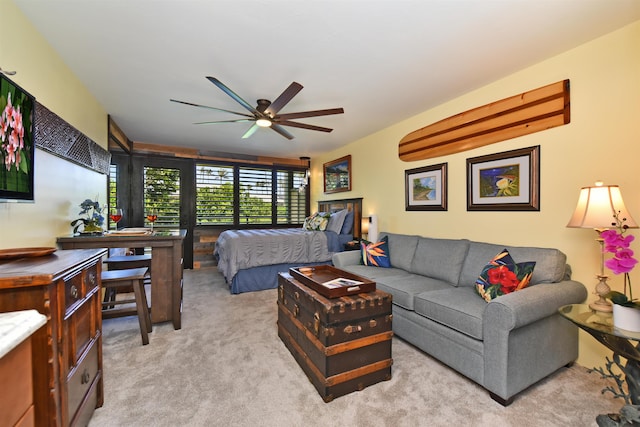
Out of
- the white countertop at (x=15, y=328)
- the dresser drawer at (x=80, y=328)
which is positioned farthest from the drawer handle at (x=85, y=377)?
the white countertop at (x=15, y=328)

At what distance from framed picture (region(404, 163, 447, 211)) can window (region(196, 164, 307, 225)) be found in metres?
2.40

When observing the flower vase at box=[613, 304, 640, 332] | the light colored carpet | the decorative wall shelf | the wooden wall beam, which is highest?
the wooden wall beam

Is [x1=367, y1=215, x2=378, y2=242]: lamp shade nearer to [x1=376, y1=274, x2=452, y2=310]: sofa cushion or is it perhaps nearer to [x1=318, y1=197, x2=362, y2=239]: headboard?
[x1=318, y1=197, x2=362, y2=239]: headboard

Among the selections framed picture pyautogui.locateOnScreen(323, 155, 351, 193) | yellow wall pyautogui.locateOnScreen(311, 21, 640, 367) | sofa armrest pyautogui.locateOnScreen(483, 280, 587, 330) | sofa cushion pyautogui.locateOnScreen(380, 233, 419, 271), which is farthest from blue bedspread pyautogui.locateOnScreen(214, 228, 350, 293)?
sofa armrest pyautogui.locateOnScreen(483, 280, 587, 330)

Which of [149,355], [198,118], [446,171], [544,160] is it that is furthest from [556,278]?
[198,118]

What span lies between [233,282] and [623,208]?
3.96 metres

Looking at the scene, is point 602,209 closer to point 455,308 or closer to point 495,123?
point 455,308

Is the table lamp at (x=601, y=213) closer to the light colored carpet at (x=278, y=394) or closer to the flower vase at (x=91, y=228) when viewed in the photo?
the light colored carpet at (x=278, y=394)

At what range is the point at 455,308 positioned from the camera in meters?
2.00

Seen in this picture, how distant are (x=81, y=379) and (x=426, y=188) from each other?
3.57 metres

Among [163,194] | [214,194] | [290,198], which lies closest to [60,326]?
[163,194]

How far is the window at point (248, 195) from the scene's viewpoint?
5.73 meters

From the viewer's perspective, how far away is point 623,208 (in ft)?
5.67

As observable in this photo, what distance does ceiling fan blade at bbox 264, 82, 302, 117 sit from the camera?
2269 mm
